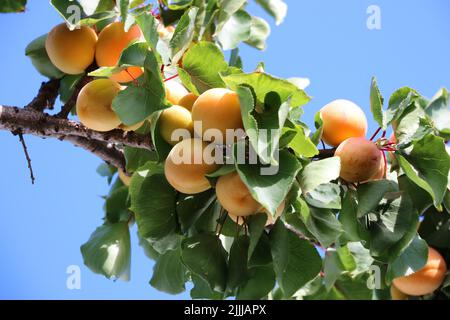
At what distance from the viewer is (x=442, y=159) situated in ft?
3.30

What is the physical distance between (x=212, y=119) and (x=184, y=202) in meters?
0.23

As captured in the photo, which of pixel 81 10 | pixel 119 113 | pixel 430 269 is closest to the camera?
pixel 119 113

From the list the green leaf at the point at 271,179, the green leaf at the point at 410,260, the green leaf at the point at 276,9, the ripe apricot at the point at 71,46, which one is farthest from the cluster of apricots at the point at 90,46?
the green leaf at the point at 276,9

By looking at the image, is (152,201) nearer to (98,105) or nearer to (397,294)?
(98,105)

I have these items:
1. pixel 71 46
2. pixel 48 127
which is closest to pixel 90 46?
pixel 71 46

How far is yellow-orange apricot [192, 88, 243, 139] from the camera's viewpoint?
903 millimetres

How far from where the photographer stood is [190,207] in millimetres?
1079

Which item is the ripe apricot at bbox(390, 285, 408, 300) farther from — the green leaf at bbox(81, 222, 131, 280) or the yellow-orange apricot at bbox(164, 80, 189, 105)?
the yellow-orange apricot at bbox(164, 80, 189, 105)

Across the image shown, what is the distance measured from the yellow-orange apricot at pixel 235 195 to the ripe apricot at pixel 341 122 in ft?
A: 0.81

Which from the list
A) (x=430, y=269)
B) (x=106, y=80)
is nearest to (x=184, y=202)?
(x=106, y=80)

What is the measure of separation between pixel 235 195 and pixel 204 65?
0.24 m

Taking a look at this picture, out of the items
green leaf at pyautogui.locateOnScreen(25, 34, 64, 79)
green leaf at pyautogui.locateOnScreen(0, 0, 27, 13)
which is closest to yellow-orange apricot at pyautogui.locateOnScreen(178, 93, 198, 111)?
green leaf at pyautogui.locateOnScreen(25, 34, 64, 79)

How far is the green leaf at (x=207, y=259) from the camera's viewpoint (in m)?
1.04
